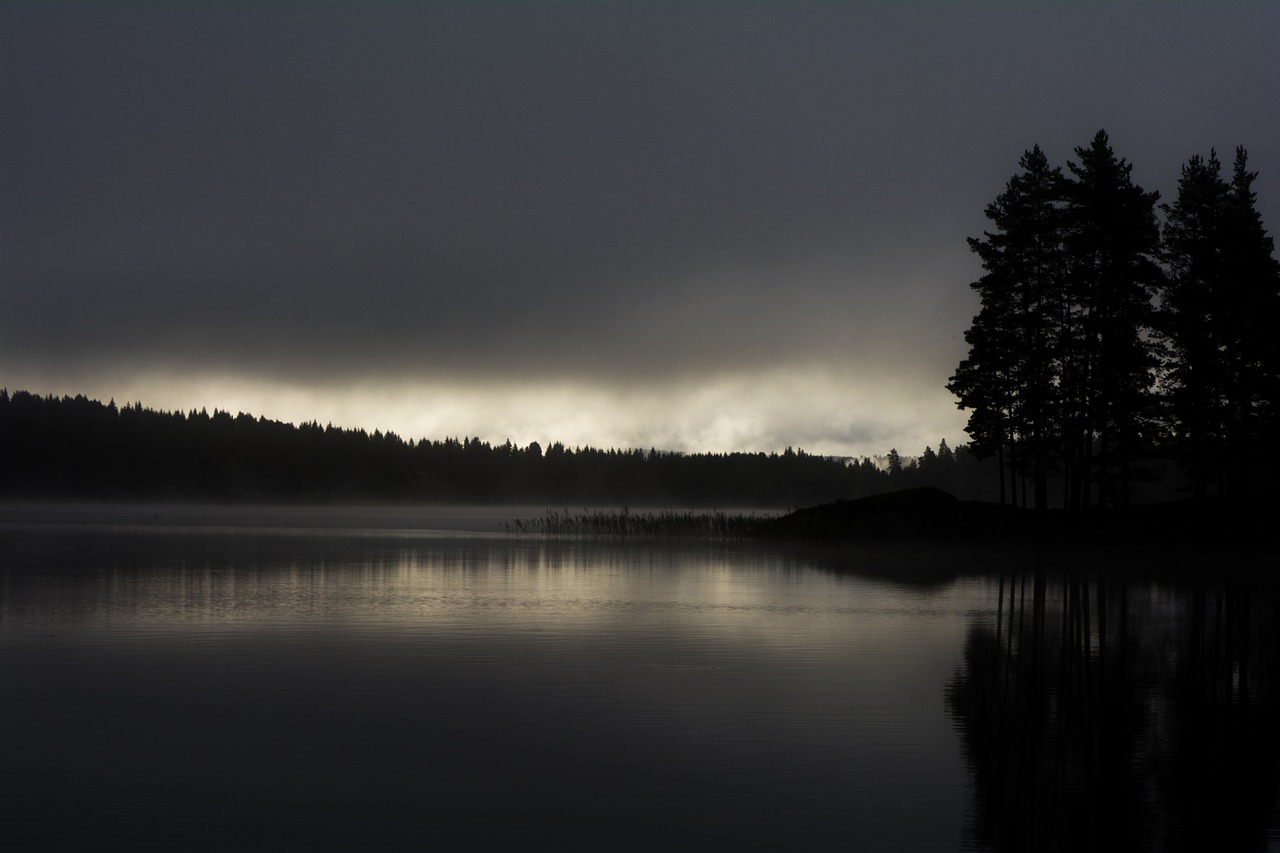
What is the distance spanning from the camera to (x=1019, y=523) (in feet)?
191

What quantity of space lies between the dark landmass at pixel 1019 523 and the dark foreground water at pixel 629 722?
88.2 feet

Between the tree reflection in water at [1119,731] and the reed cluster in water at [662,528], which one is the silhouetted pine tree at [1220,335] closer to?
the reed cluster in water at [662,528]

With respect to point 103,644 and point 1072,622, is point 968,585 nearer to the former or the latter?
point 1072,622

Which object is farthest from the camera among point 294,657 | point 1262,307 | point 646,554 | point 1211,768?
point 1262,307

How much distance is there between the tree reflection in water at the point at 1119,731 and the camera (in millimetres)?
9664

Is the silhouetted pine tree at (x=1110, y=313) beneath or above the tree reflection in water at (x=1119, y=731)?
above

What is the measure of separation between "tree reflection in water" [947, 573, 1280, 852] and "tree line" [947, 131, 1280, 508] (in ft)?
111

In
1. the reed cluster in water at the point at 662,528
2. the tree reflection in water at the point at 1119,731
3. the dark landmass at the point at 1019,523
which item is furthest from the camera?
the reed cluster in water at the point at 662,528

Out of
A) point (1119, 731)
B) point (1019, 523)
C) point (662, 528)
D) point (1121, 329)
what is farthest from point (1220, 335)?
point (1119, 731)

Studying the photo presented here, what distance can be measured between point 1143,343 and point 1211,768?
49.8m

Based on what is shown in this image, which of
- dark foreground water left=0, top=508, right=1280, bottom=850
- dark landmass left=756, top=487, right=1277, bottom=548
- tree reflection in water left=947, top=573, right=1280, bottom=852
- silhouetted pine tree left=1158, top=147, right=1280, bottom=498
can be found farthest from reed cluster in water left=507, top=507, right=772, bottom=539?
tree reflection in water left=947, top=573, right=1280, bottom=852

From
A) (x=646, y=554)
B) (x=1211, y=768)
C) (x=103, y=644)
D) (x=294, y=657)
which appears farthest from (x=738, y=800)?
(x=646, y=554)

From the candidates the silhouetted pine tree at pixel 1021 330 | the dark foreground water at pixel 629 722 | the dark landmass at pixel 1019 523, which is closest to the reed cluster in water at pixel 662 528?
the dark landmass at pixel 1019 523

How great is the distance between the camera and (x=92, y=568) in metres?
35.7
